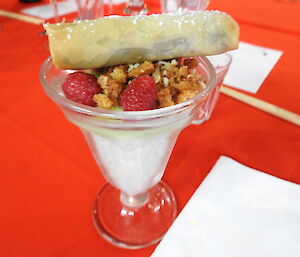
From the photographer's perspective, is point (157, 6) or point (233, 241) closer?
point (233, 241)

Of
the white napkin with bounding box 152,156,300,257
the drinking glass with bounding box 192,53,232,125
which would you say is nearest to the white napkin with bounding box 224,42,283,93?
the drinking glass with bounding box 192,53,232,125

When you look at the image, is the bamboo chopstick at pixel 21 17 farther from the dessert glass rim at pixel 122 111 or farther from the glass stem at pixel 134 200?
the dessert glass rim at pixel 122 111

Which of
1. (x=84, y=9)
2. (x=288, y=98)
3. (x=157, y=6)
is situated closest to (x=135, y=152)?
(x=288, y=98)

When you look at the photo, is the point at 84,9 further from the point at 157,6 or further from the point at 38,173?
the point at 38,173

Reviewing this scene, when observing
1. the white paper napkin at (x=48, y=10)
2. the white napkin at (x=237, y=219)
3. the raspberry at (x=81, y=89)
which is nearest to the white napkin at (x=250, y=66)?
the white napkin at (x=237, y=219)


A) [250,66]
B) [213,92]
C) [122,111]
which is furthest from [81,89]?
[250,66]

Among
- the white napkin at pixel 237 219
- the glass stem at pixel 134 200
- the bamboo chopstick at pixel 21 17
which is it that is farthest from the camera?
the bamboo chopstick at pixel 21 17
